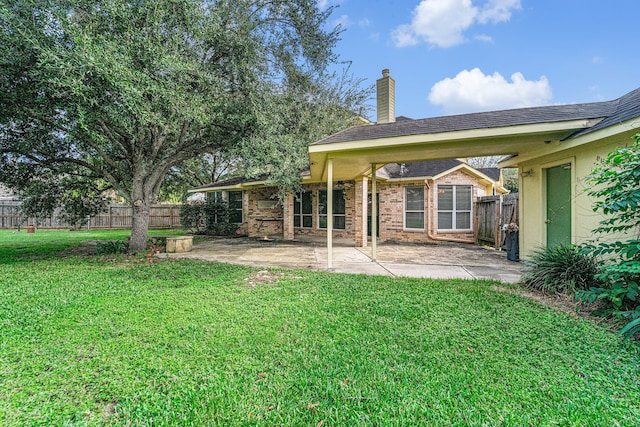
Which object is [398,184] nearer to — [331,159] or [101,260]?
[331,159]

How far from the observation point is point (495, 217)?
9852mm

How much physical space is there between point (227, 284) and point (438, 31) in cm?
1261

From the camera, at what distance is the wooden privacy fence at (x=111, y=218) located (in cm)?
1777

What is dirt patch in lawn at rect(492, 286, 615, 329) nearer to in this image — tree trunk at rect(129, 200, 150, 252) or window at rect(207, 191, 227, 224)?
tree trunk at rect(129, 200, 150, 252)

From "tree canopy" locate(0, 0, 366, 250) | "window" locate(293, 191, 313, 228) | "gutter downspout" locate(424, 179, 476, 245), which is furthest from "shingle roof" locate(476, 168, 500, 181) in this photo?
"window" locate(293, 191, 313, 228)

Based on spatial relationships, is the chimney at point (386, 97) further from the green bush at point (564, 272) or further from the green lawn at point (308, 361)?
the green lawn at point (308, 361)

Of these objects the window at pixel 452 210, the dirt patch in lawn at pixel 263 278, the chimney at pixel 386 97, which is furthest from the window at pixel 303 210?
the dirt patch in lawn at pixel 263 278

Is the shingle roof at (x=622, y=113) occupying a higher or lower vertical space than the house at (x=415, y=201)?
higher

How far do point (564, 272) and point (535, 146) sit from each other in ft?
10.2

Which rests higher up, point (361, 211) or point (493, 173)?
point (493, 173)

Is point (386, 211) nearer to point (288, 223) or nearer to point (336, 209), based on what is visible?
point (336, 209)

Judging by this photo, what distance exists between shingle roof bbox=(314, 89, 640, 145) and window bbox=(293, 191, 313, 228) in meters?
7.48

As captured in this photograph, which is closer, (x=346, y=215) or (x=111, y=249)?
(x=111, y=249)

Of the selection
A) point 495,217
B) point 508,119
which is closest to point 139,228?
point 508,119
